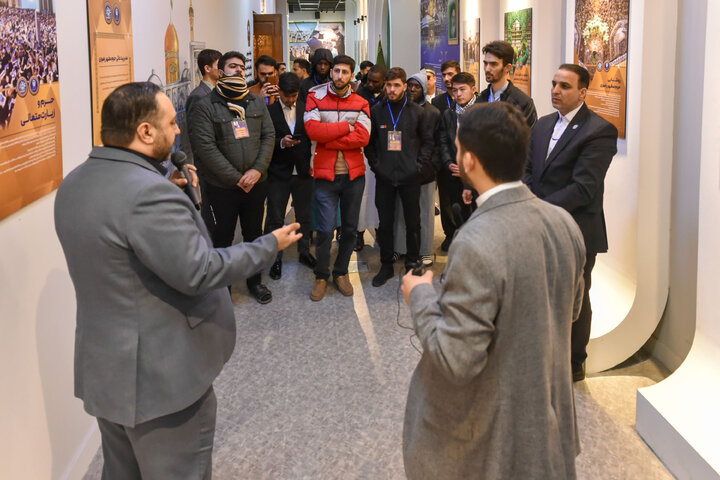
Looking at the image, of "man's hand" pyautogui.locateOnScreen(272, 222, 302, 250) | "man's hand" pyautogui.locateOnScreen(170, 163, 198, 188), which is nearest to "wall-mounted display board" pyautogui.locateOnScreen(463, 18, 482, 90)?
"man's hand" pyautogui.locateOnScreen(170, 163, 198, 188)

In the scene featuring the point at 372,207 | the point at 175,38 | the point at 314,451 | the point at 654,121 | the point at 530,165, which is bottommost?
the point at 314,451

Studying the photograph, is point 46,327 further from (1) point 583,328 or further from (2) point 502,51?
(2) point 502,51

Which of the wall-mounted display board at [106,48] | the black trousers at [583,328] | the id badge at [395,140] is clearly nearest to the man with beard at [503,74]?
the id badge at [395,140]

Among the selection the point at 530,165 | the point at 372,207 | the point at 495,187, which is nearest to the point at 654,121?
the point at 530,165

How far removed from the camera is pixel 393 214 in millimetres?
5438

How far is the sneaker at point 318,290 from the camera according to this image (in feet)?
16.7

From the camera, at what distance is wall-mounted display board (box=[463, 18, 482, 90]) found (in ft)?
25.7

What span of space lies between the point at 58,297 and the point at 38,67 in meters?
0.89

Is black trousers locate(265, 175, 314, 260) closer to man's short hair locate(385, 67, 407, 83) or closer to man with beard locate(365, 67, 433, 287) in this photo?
man with beard locate(365, 67, 433, 287)

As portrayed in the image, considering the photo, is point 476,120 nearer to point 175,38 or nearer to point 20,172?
point 20,172

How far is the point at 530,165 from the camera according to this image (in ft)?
11.7

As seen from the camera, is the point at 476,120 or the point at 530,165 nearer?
the point at 476,120

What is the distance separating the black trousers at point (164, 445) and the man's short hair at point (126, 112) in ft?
2.55

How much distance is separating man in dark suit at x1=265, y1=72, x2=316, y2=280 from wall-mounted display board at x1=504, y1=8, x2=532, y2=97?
6.76 feet
